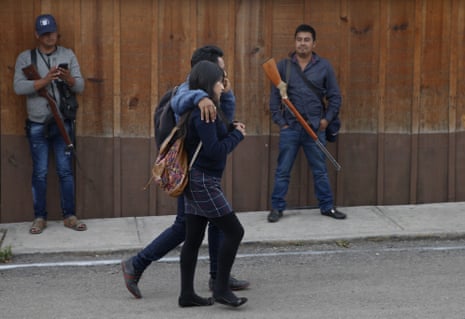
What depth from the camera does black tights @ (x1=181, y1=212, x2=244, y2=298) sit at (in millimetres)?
7430

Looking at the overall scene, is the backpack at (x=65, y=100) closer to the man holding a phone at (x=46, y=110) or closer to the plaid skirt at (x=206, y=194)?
the man holding a phone at (x=46, y=110)

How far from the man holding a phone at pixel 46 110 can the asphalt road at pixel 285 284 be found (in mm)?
821

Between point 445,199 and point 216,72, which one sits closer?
point 216,72

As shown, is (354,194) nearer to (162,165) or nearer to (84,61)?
(84,61)

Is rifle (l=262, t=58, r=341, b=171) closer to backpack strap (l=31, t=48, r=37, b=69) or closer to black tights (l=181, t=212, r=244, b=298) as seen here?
backpack strap (l=31, t=48, r=37, b=69)

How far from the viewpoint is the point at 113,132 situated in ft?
33.6

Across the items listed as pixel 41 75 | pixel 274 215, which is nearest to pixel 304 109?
pixel 274 215

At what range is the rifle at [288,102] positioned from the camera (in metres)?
9.48

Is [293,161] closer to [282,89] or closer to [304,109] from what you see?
[304,109]

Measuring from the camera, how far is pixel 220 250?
7.52 m

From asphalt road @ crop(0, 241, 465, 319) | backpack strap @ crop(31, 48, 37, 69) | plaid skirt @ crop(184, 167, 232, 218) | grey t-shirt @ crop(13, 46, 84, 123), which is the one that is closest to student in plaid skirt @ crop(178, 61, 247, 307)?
plaid skirt @ crop(184, 167, 232, 218)

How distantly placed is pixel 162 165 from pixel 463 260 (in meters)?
2.98

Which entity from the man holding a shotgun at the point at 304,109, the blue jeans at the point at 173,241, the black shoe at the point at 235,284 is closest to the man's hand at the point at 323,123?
the man holding a shotgun at the point at 304,109

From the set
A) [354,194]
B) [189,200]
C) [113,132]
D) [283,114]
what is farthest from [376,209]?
[189,200]
